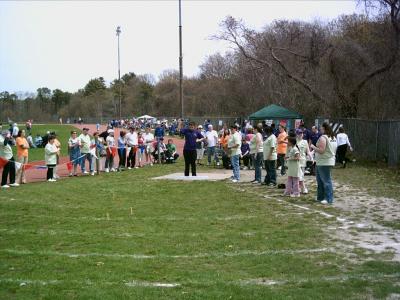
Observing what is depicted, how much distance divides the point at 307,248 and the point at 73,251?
3.60 meters

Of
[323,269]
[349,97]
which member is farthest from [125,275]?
[349,97]

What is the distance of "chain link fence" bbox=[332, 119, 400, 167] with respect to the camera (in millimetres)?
22203

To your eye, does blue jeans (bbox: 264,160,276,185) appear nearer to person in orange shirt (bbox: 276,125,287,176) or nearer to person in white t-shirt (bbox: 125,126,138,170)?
person in orange shirt (bbox: 276,125,287,176)

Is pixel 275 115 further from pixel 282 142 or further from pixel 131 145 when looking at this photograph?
pixel 282 142

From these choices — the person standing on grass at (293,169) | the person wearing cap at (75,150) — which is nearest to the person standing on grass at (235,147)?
the person standing on grass at (293,169)

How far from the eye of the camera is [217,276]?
21.5ft

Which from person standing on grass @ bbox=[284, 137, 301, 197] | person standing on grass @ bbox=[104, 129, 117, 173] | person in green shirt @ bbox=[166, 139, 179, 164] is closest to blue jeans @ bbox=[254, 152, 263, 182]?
person standing on grass @ bbox=[284, 137, 301, 197]

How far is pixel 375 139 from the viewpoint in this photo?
24453 mm

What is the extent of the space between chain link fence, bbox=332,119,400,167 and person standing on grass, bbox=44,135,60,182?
14.0 m

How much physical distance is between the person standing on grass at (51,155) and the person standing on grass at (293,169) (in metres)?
8.45

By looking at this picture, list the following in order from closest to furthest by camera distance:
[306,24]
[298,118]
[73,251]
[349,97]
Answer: [73,251], [298,118], [349,97], [306,24]

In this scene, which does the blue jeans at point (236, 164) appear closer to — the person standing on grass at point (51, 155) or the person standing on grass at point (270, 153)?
the person standing on grass at point (270, 153)

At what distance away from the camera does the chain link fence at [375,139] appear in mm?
22203

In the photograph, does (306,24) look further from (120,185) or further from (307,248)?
(307,248)
